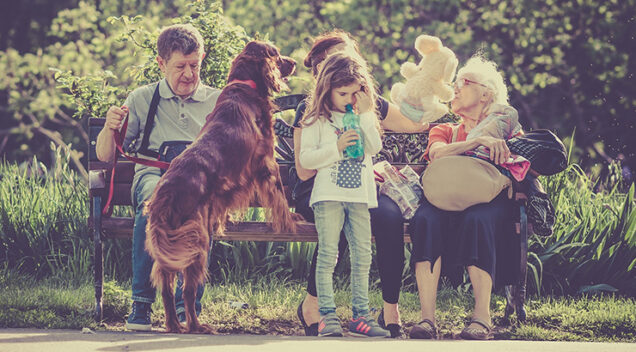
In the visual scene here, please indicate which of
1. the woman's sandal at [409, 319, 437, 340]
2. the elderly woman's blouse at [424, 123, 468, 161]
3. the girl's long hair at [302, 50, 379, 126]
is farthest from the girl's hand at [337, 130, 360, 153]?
the woman's sandal at [409, 319, 437, 340]

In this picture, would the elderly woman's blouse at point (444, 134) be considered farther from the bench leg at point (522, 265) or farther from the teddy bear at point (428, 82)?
the bench leg at point (522, 265)

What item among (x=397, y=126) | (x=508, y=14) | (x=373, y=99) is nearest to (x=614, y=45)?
(x=508, y=14)

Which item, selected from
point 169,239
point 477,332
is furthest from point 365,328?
point 169,239

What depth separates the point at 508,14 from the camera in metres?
11.7

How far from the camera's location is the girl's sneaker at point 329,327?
4141 mm

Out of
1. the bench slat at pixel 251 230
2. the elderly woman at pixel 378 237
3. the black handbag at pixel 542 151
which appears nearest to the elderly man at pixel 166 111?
the bench slat at pixel 251 230

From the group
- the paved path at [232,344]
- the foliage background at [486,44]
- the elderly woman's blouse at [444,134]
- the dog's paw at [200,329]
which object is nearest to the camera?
the paved path at [232,344]

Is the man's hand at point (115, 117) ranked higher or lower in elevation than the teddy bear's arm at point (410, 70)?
lower

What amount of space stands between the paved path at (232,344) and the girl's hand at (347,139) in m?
0.91

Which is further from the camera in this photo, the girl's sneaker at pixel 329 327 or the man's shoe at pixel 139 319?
the man's shoe at pixel 139 319

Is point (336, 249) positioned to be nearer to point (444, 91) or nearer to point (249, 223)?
point (249, 223)

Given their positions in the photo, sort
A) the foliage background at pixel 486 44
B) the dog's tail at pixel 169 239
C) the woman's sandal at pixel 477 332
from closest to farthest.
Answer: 1. the dog's tail at pixel 169 239
2. the woman's sandal at pixel 477 332
3. the foliage background at pixel 486 44

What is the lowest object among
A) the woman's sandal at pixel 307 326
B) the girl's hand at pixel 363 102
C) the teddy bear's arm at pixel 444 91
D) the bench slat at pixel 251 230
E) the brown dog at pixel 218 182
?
the woman's sandal at pixel 307 326

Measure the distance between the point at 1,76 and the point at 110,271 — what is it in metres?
8.15
